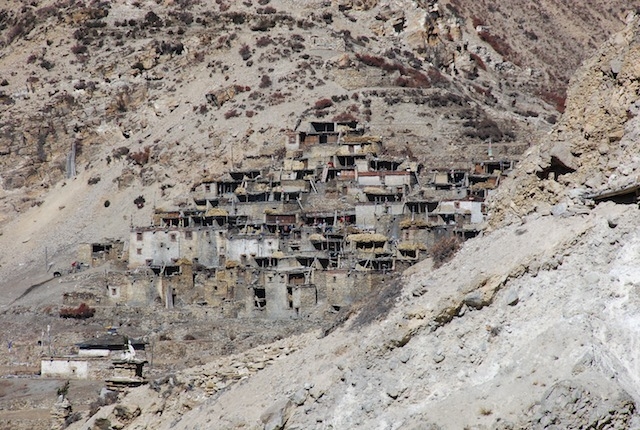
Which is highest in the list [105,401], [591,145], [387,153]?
[387,153]

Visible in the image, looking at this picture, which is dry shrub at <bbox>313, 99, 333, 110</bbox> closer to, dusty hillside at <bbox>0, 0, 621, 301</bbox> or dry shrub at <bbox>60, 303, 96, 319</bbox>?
dusty hillside at <bbox>0, 0, 621, 301</bbox>

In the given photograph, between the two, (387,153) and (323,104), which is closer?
(387,153)

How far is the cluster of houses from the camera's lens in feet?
175

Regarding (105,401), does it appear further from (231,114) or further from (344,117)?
(231,114)

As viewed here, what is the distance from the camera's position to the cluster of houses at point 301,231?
53.4 meters

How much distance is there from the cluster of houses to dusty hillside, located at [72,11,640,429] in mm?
33987

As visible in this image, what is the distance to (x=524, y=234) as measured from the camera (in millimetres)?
15453

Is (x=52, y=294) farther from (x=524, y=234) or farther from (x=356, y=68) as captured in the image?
(x=524, y=234)

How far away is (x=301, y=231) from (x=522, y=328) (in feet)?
152

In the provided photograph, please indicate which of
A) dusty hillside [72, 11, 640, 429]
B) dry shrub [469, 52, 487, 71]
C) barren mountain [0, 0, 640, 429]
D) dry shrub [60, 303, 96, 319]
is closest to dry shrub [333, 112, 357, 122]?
barren mountain [0, 0, 640, 429]

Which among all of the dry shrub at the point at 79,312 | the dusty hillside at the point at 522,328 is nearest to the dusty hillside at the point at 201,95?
the dry shrub at the point at 79,312

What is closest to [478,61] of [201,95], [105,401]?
[201,95]

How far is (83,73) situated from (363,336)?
329 feet

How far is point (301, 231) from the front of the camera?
59688 mm
